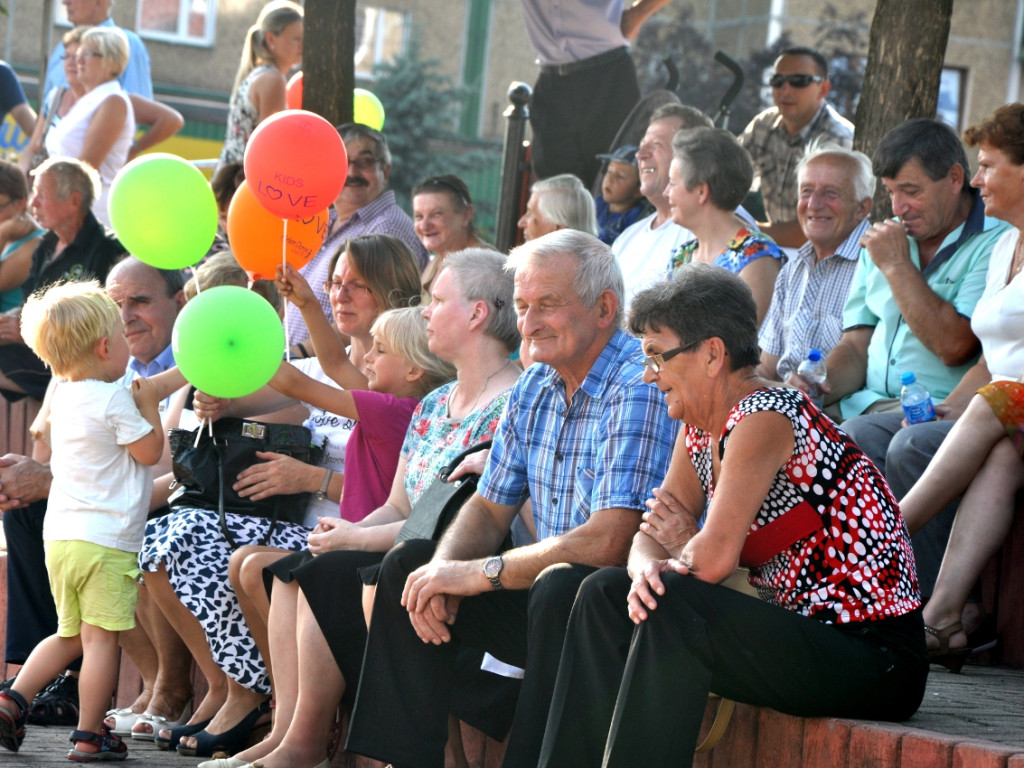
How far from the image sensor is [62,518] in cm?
532

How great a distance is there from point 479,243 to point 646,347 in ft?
12.1

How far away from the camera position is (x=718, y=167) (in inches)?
228

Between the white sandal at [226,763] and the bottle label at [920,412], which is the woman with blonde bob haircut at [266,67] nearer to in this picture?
the white sandal at [226,763]

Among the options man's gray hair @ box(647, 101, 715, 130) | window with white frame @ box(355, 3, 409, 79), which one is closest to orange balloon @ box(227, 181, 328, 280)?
man's gray hair @ box(647, 101, 715, 130)

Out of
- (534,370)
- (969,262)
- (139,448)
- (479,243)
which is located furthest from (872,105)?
(139,448)

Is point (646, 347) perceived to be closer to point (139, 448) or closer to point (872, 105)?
point (139, 448)

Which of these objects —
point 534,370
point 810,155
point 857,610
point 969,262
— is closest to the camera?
point 857,610

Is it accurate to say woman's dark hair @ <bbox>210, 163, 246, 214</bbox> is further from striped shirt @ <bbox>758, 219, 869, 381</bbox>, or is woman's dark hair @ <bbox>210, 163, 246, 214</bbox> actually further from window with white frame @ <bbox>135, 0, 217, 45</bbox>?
window with white frame @ <bbox>135, 0, 217, 45</bbox>

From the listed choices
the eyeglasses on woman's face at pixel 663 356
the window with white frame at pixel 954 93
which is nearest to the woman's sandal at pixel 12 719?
the eyeglasses on woman's face at pixel 663 356

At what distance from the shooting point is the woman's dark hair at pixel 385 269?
5.59 meters

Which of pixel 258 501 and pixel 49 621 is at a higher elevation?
pixel 258 501

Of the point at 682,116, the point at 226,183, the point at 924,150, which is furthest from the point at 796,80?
the point at 226,183

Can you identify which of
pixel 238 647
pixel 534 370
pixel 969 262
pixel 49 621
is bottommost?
pixel 49 621

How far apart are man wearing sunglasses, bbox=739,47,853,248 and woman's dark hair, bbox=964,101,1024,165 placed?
2761 millimetres
